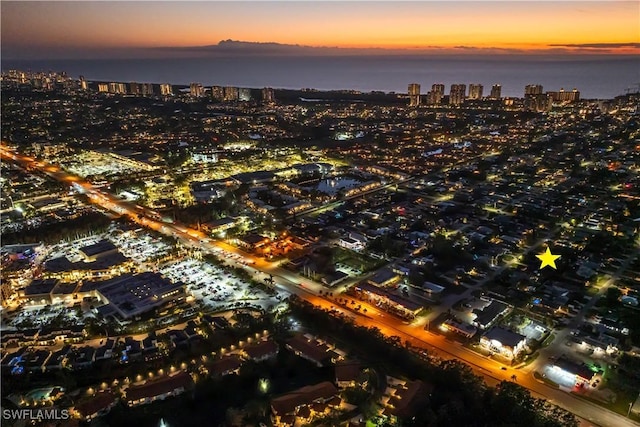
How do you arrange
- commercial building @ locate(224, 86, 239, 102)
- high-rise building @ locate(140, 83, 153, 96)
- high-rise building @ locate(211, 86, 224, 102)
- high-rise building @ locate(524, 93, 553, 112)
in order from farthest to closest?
1. high-rise building @ locate(140, 83, 153, 96)
2. high-rise building @ locate(211, 86, 224, 102)
3. commercial building @ locate(224, 86, 239, 102)
4. high-rise building @ locate(524, 93, 553, 112)

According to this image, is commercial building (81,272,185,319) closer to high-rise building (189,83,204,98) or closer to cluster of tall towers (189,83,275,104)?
cluster of tall towers (189,83,275,104)

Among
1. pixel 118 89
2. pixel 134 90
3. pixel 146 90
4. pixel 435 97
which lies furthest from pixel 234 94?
pixel 435 97

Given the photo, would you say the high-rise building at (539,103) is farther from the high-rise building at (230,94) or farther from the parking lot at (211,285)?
the parking lot at (211,285)

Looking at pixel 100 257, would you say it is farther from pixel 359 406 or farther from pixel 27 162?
pixel 27 162

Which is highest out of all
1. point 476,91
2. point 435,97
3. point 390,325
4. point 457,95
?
point 476,91

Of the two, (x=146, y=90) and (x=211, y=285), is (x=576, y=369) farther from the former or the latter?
(x=146, y=90)

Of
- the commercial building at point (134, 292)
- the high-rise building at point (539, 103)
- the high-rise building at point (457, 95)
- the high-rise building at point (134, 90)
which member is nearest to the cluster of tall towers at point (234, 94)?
the high-rise building at point (134, 90)

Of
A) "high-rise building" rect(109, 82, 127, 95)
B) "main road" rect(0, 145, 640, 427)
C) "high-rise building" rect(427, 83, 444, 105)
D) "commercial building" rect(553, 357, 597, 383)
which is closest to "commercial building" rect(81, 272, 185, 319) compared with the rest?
"main road" rect(0, 145, 640, 427)

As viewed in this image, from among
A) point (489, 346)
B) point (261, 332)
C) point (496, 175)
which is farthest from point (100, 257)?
point (496, 175)
